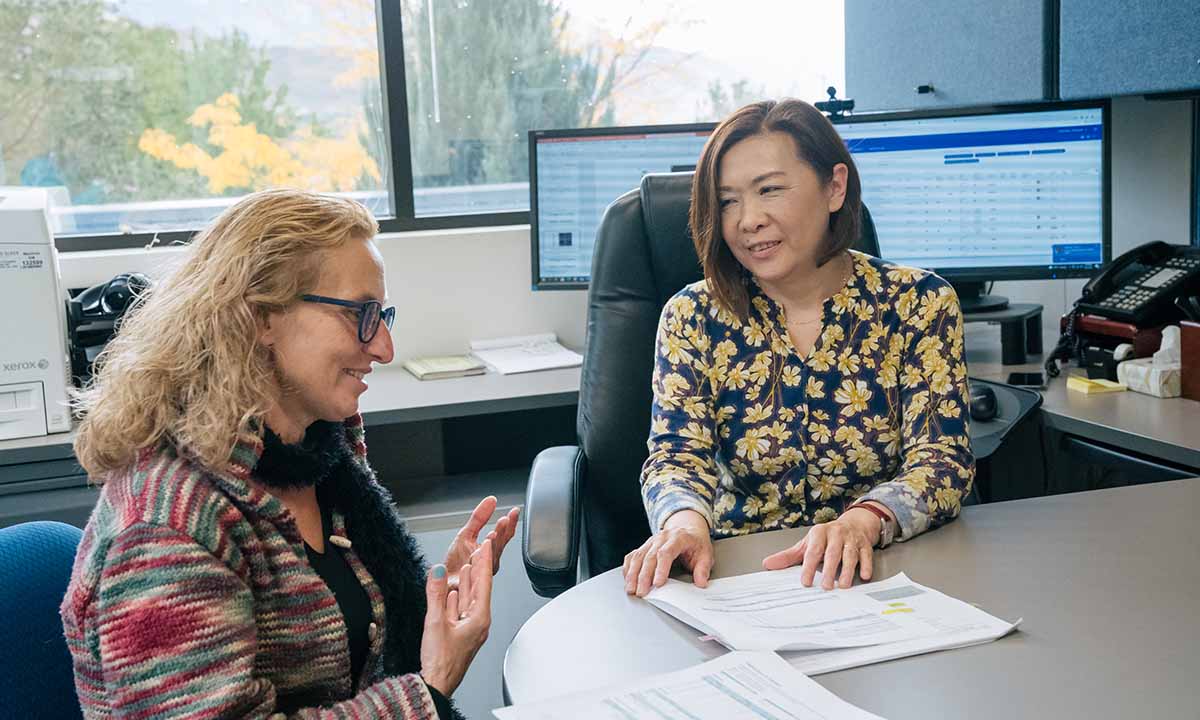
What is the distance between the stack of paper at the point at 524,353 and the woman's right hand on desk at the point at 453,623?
1.23m

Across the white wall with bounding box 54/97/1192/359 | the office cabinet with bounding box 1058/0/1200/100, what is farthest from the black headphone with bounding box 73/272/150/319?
the office cabinet with bounding box 1058/0/1200/100

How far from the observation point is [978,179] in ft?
7.85

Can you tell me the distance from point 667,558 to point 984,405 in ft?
3.30

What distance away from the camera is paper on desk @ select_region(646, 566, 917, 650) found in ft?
3.58

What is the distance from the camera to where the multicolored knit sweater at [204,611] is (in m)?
0.94

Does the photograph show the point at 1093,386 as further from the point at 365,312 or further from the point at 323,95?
the point at 323,95

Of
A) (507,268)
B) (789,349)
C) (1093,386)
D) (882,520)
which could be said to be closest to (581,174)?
(507,268)

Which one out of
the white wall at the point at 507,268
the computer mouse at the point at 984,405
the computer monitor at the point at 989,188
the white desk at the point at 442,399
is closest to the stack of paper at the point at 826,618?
the computer mouse at the point at 984,405

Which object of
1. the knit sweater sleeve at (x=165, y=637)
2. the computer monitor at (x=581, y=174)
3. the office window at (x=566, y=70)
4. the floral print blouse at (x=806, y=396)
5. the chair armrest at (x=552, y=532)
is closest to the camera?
the knit sweater sleeve at (x=165, y=637)

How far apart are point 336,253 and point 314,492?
0.94 ft

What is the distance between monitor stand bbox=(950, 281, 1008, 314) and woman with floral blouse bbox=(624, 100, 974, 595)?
78 centimetres

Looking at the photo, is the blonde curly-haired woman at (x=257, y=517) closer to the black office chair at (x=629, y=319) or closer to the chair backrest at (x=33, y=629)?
the chair backrest at (x=33, y=629)

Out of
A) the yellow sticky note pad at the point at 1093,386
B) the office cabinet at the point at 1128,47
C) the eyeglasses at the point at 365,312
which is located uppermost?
the office cabinet at the point at 1128,47

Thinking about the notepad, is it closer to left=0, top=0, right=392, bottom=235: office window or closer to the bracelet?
left=0, top=0, right=392, bottom=235: office window
